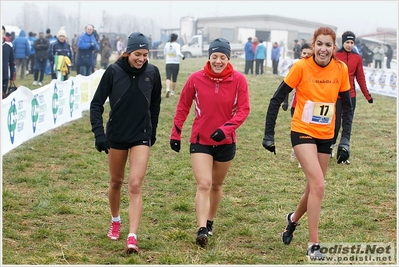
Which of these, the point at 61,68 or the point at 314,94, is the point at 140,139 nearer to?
the point at 314,94

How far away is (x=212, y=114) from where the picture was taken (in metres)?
6.38

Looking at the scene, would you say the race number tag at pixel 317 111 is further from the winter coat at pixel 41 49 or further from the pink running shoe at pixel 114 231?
the winter coat at pixel 41 49

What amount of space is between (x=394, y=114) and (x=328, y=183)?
1047cm

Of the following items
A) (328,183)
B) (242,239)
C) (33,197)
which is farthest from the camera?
(328,183)

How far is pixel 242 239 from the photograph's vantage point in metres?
6.76

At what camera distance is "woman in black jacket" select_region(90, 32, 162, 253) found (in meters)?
6.27

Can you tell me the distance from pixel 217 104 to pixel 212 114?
106 mm

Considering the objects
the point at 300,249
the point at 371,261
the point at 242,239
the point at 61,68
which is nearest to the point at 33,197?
the point at 242,239

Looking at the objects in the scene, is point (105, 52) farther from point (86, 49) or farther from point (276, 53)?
point (86, 49)

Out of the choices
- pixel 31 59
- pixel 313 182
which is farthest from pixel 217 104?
pixel 31 59

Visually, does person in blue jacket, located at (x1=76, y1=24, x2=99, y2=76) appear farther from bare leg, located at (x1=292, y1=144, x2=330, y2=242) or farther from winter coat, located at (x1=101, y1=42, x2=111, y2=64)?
bare leg, located at (x1=292, y1=144, x2=330, y2=242)

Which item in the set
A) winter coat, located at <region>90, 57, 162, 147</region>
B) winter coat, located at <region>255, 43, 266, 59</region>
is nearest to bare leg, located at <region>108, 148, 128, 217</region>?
winter coat, located at <region>90, 57, 162, 147</region>

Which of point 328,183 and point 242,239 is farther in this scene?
point 328,183

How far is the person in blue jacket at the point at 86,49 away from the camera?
19.5 m
